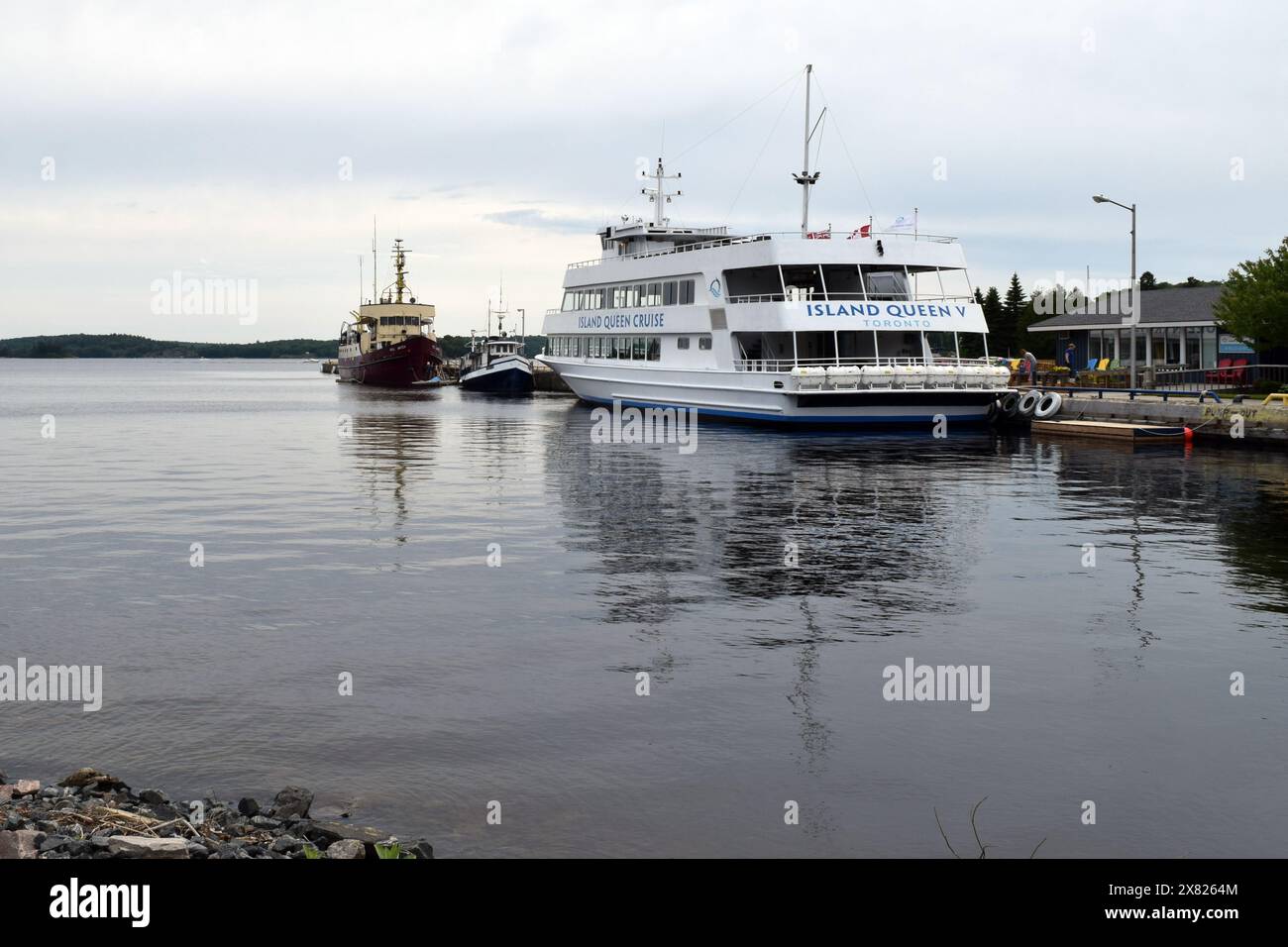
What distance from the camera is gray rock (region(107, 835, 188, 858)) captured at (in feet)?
22.8

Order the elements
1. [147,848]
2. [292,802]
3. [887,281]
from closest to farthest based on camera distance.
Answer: [147,848] < [292,802] < [887,281]

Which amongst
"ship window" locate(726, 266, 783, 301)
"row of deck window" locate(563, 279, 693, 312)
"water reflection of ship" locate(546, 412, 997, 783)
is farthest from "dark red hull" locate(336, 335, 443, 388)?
"water reflection of ship" locate(546, 412, 997, 783)

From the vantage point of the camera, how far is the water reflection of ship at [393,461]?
2392cm

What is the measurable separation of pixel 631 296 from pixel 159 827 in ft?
154

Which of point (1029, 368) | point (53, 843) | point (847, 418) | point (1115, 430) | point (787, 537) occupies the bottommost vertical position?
point (53, 843)

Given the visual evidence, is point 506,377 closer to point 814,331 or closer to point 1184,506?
point 814,331

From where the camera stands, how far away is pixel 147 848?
7.02 metres

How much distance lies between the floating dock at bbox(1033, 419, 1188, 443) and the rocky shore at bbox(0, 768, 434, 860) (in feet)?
115

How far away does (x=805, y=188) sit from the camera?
46688 mm

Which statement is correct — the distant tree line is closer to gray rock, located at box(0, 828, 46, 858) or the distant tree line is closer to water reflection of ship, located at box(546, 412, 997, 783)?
water reflection of ship, located at box(546, 412, 997, 783)

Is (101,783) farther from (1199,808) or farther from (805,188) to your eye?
(805,188)

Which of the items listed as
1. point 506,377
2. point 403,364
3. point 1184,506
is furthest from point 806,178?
point 403,364
